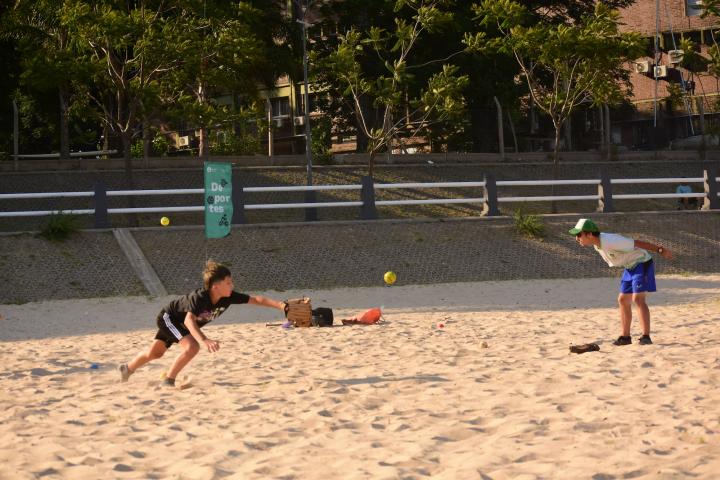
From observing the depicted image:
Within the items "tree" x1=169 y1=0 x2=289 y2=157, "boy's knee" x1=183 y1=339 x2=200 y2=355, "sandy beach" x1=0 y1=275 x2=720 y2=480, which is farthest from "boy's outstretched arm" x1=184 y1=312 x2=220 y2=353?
"tree" x1=169 y1=0 x2=289 y2=157

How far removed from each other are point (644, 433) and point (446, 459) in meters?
1.50

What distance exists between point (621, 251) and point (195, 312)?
468cm

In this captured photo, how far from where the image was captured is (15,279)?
18297 mm

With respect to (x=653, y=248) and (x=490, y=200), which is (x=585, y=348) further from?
(x=490, y=200)

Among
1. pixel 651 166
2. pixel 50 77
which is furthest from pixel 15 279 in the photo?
pixel 651 166

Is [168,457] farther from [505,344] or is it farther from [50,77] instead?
[50,77]

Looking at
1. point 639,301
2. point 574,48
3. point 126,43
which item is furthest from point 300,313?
point 574,48

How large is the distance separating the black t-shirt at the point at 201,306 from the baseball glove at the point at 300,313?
13.7 feet

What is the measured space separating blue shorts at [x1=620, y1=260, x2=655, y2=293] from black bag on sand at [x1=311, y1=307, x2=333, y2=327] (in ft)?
14.1

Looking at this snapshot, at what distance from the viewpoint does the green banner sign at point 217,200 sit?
20359 millimetres

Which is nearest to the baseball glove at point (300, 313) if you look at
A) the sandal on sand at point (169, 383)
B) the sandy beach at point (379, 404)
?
the sandy beach at point (379, 404)

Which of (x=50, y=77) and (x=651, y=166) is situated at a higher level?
(x=50, y=77)

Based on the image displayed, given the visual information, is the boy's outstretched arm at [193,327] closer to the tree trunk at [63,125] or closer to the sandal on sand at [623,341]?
the sandal on sand at [623,341]

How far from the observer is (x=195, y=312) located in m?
9.60
